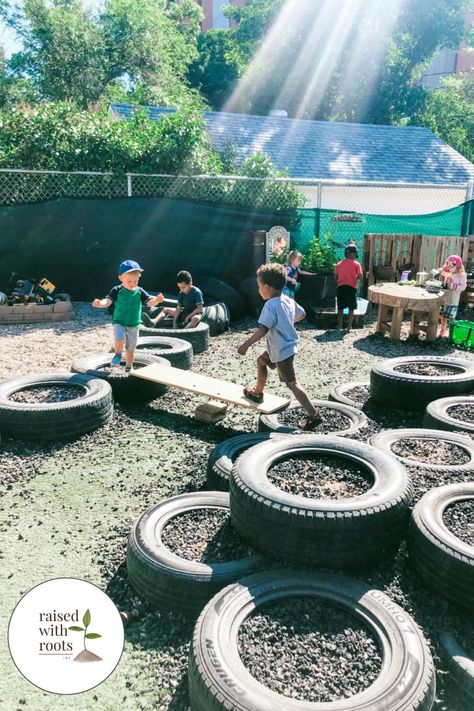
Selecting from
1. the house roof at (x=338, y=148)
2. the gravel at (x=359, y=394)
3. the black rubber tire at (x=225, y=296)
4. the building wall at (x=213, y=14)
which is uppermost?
the building wall at (x=213, y=14)

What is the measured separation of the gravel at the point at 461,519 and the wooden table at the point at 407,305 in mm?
6500

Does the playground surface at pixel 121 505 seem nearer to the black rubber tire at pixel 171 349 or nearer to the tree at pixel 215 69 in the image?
the black rubber tire at pixel 171 349

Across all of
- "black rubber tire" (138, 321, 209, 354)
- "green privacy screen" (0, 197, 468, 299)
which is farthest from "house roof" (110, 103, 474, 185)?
"black rubber tire" (138, 321, 209, 354)

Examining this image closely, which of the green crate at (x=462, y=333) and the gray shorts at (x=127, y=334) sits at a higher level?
the gray shorts at (x=127, y=334)

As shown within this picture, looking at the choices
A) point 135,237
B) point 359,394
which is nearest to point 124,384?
point 359,394

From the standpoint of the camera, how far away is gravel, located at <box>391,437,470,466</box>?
4.68 meters

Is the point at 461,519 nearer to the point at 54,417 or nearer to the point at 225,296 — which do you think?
the point at 54,417

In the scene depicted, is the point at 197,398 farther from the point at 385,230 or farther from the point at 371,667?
the point at 385,230

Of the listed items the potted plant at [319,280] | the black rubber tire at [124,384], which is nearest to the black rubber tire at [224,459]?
the black rubber tire at [124,384]

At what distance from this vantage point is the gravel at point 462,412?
5719 mm

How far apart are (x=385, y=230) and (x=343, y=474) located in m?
10.9

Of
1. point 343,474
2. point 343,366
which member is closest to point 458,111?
point 343,366

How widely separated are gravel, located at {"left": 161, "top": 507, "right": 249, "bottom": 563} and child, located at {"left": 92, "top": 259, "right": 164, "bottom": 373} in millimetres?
3168

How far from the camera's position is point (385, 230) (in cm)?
1387
